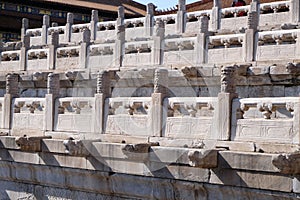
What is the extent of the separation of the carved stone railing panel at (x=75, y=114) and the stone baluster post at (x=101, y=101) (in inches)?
5.7

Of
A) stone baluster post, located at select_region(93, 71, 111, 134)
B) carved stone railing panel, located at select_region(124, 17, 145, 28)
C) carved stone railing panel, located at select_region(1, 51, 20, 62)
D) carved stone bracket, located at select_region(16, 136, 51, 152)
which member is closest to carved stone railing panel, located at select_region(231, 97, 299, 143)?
stone baluster post, located at select_region(93, 71, 111, 134)

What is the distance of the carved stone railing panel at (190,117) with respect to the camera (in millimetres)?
9914

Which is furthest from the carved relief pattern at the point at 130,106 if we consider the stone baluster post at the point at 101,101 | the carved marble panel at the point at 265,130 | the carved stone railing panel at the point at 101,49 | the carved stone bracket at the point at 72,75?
the carved stone railing panel at the point at 101,49

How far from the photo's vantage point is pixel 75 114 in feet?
40.0

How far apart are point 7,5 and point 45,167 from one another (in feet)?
88.6

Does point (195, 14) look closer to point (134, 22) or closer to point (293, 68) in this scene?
point (134, 22)

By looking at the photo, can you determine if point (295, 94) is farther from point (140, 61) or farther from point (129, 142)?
point (140, 61)

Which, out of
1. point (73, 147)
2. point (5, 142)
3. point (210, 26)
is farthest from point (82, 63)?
point (73, 147)

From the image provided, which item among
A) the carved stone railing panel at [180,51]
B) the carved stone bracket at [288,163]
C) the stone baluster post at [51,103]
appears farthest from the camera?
the carved stone railing panel at [180,51]

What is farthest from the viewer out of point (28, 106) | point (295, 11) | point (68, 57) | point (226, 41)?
point (68, 57)

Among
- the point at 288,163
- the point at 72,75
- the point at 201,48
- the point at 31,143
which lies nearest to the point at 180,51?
the point at 201,48

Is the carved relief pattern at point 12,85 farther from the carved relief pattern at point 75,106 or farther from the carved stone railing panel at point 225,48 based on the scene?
the carved stone railing panel at point 225,48

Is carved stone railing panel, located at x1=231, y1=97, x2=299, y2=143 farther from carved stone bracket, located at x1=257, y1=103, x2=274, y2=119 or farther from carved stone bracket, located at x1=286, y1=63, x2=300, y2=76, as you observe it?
carved stone bracket, located at x1=286, y1=63, x2=300, y2=76

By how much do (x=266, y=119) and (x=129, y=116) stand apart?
9.47 ft
